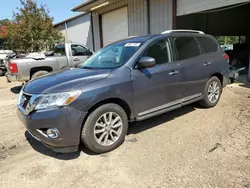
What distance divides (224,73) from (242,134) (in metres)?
2.04

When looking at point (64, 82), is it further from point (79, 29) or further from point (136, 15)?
point (79, 29)

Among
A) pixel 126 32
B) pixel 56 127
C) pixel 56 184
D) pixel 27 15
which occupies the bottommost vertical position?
pixel 56 184

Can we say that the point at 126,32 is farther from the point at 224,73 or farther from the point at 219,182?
the point at 219,182

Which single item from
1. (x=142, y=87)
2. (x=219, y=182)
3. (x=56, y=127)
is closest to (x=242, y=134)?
(x=219, y=182)

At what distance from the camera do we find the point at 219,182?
2.57 m

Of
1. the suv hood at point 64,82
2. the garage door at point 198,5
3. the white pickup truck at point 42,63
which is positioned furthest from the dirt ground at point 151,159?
the garage door at point 198,5

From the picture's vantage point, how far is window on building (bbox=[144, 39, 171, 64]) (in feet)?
12.9

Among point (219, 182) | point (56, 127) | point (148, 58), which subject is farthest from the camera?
point (148, 58)

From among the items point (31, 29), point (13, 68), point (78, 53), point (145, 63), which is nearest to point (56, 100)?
point (145, 63)

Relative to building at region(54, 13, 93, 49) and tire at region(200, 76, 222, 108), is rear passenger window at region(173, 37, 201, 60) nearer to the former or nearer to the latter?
tire at region(200, 76, 222, 108)

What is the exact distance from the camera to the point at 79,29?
17.6 metres

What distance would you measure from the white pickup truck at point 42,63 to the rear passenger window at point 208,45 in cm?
404

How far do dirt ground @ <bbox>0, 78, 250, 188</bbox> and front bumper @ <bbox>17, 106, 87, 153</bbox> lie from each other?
0.33 metres

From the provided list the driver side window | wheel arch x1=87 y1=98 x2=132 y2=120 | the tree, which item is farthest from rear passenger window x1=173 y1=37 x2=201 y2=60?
the tree
